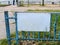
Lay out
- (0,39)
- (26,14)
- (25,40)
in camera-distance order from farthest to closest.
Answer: (0,39) < (25,40) < (26,14)

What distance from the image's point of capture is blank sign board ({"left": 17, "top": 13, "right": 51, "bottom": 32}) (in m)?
4.92

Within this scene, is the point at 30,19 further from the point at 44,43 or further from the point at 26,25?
the point at 44,43

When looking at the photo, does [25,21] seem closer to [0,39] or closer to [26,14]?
[26,14]

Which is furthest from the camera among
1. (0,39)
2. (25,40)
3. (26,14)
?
(0,39)

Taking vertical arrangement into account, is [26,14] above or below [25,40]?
above

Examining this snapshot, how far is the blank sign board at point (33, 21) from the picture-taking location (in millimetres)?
4922

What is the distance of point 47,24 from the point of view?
499 centimetres

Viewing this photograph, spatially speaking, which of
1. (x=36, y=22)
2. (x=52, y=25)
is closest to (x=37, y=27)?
(x=36, y=22)

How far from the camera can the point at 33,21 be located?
499cm

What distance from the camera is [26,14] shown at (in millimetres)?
4906

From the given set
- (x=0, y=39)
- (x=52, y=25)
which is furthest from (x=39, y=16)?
(x=0, y=39)

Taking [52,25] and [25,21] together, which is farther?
[52,25]

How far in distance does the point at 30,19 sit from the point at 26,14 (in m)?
0.15

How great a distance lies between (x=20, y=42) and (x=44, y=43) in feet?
1.95
